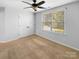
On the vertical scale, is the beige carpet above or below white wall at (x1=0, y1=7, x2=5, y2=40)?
below

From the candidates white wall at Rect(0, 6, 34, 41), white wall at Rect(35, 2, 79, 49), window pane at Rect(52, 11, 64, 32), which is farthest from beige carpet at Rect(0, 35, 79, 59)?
white wall at Rect(0, 6, 34, 41)

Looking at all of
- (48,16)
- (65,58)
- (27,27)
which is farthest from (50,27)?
(65,58)

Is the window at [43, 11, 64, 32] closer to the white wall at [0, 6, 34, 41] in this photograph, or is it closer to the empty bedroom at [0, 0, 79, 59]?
the empty bedroom at [0, 0, 79, 59]

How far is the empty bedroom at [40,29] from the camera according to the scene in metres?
4.54

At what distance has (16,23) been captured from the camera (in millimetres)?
8141

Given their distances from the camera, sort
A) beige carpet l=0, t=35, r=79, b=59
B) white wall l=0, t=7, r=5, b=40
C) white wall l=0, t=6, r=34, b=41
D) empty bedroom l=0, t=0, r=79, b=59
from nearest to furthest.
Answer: beige carpet l=0, t=35, r=79, b=59 < empty bedroom l=0, t=0, r=79, b=59 < white wall l=0, t=7, r=5, b=40 < white wall l=0, t=6, r=34, b=41

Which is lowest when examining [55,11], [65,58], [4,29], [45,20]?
[65,58]

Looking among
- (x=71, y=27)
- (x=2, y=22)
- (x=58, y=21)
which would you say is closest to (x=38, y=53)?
(x=71, y=27)

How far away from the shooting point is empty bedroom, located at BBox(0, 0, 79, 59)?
454 centimetres

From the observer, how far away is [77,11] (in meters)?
4.80

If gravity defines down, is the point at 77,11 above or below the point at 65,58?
above

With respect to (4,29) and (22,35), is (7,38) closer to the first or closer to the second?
(4,29)

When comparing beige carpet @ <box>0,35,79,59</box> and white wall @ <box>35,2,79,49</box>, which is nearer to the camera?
beige carpet @ <box>0,35,79,59</box>

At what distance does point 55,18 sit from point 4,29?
3.59 m
